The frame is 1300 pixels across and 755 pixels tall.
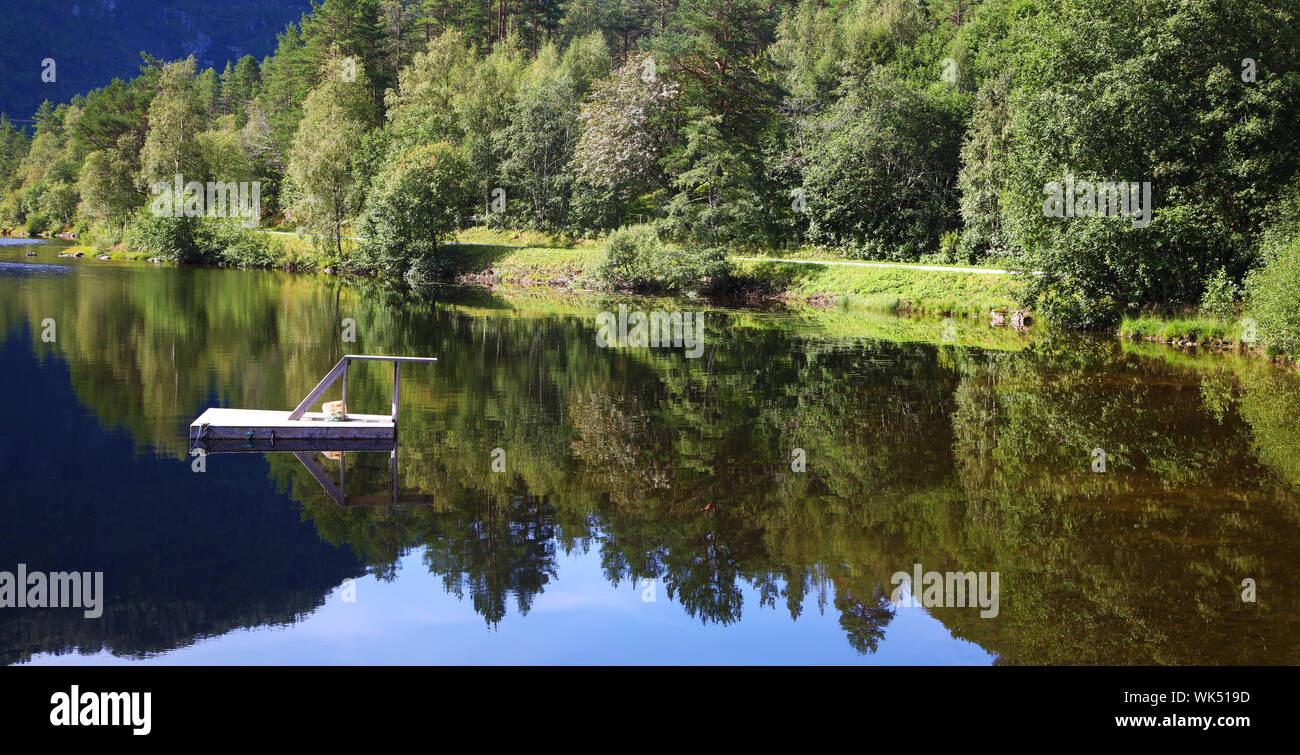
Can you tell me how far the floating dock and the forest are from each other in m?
25.7

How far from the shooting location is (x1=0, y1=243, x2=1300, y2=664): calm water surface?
9.93 meters

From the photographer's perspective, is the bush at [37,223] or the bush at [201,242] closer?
the bush at [201,242]

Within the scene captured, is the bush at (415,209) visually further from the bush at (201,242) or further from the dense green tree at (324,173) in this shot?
the bush at (201,242)

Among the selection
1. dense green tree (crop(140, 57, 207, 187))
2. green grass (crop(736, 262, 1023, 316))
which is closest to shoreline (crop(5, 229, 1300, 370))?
green grass (crop(736, 262, 1023, 316))

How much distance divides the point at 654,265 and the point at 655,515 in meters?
41.5

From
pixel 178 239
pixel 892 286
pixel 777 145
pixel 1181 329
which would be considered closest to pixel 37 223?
pixel 178 239

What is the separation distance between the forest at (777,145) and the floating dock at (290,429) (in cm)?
2572

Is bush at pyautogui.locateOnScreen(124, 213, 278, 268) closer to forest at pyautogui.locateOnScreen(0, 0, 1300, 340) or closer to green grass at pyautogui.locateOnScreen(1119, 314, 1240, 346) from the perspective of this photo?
forest at pyautogui.locateOnScreen(0, 0, 1300, 340)

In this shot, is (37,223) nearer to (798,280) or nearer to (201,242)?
(201,242)

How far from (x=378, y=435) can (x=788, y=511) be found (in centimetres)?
768

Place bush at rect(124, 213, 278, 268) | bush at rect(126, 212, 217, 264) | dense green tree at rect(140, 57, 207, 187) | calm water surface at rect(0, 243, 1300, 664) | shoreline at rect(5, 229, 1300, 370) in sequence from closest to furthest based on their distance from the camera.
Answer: calm water surface at rect(0, 243, 1300, 664), shoreline at rect(5, 229, 1300, 370), bush at rect(126, 212, 217, 264), bush at rect(124, 213, 278, 268), dense green tree at rect(140, 57, 207, 187)

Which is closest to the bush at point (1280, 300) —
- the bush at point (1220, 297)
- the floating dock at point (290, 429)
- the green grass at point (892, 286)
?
the bush at point (1220, 297)

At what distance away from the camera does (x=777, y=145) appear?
197 ft

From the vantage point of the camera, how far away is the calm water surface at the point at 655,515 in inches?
391
